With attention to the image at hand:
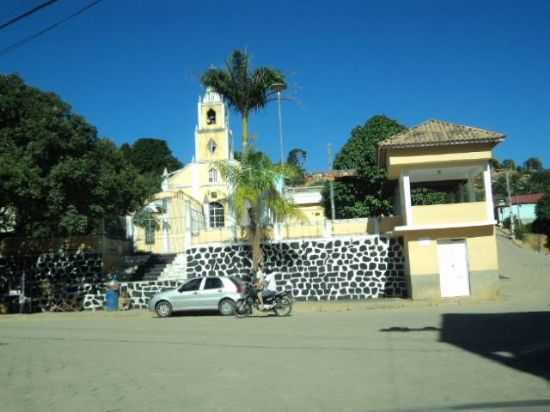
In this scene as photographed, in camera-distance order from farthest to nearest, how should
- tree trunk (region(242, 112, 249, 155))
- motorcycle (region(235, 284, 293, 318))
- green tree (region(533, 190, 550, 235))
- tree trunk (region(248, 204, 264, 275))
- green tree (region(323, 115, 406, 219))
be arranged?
1. green tree (region(533, 190, 550, 235))
2. green tree (region(323, 115, 406, 219))
3. tree trunk (region(242, 112, 249, 155))
4. tree trunk (region(248, 204, 264, 275))
5. motorcycle (region(235, 284, 293, 318))

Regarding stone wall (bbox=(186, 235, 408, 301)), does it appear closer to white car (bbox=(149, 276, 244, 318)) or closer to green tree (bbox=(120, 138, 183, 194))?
white car (bbox=(149, 276, 244, 318))

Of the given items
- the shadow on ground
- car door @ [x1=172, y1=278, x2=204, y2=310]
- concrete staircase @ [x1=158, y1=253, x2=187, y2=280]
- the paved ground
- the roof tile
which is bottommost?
the shadow on ground

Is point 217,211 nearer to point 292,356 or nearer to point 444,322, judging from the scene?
point 444,322

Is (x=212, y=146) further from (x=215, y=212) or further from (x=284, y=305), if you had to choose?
(x=284, y=305)

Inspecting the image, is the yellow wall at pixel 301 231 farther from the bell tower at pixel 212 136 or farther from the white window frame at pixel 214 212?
the bell tower at pixel 212 136

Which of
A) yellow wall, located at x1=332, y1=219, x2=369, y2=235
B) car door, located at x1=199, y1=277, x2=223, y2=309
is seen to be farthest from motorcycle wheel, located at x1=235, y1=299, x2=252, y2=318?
yellow wall, located at x1=332, y1=219, x2=369, y2=235

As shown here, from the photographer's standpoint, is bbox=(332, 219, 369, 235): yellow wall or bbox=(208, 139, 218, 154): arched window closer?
bbox=(332, 219, 369, 235): yellow wall

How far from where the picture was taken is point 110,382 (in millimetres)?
8539

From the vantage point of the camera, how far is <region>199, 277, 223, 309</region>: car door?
2034 centimetres

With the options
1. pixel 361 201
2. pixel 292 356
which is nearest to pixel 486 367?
pixel 292 356

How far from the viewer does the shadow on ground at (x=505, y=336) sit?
358 inches

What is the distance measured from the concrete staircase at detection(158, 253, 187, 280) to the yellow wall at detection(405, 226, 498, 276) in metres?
9.94

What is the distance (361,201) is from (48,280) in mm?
17121

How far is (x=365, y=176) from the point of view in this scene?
32.5m
